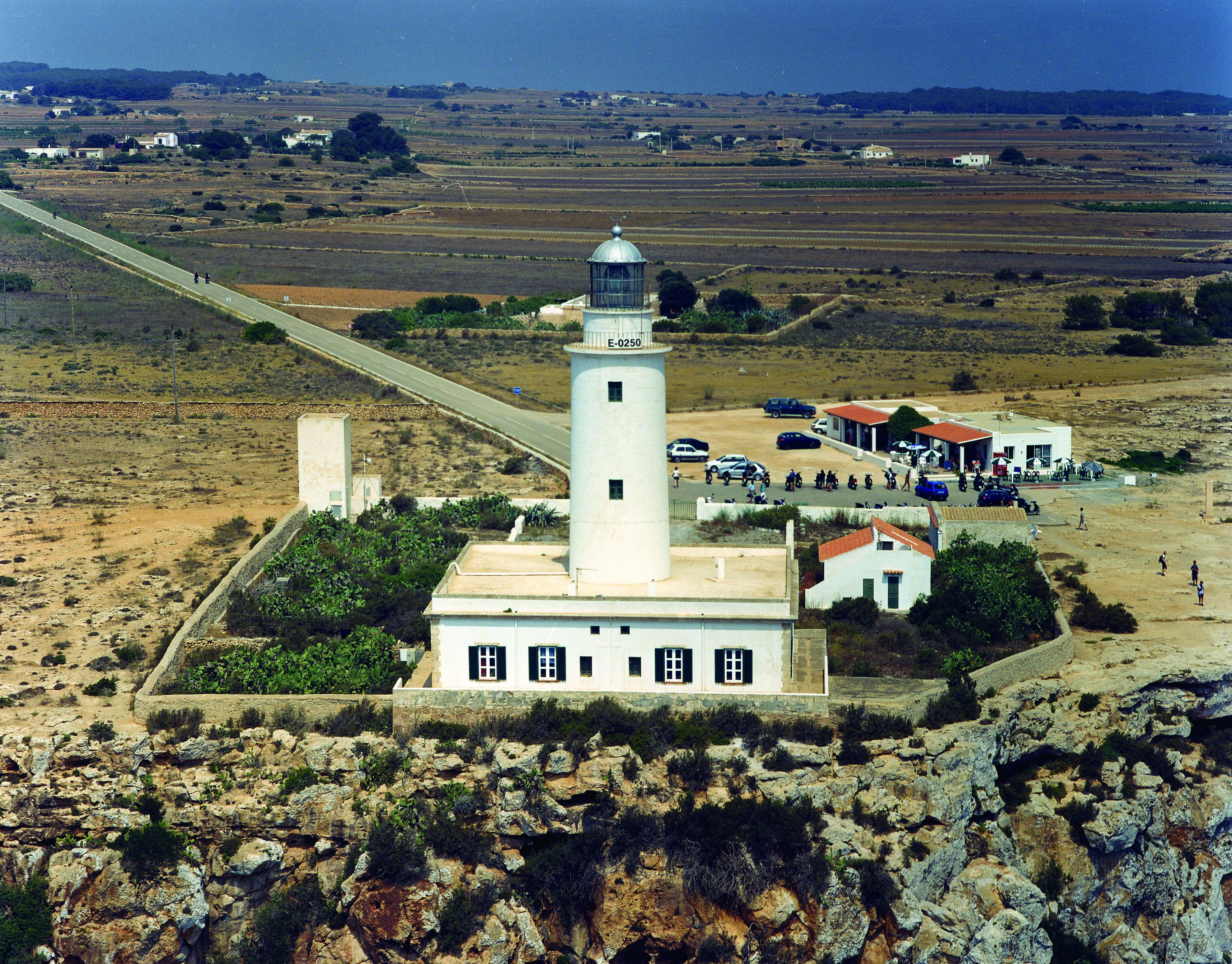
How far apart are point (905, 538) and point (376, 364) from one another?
44145 mm

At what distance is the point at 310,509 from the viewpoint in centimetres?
4259

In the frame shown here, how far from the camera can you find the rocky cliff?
26.0m

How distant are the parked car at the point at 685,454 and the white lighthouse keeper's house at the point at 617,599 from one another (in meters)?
24.0

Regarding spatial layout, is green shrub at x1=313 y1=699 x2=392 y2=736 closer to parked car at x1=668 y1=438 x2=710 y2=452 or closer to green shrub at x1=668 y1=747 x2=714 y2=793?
green shrub at x1=668 y1=747 x2=714 y2=793

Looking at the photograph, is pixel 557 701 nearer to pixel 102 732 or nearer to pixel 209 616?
pixel 102 732

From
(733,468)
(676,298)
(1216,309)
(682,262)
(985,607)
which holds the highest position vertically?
(682,262)

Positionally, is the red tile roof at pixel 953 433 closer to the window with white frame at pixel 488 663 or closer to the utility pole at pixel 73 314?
the window with white frame at pixel 488 663

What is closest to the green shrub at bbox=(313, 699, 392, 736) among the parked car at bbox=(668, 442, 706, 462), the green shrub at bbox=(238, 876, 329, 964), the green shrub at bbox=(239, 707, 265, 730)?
the green shrub at bbox=(239, 707, 265, 730)

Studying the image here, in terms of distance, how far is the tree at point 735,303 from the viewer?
316 feet

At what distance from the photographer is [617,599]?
92.9 ft

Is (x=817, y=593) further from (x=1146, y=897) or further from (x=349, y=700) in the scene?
(x=349, y=700)

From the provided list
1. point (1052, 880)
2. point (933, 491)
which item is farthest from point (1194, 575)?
point (1052, 880)

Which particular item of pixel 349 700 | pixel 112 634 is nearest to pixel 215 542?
pixel 112 634

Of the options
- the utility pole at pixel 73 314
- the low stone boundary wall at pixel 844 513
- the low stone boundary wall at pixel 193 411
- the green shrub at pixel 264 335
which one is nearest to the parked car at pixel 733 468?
the low stone boundary wall at pixel 844 513
